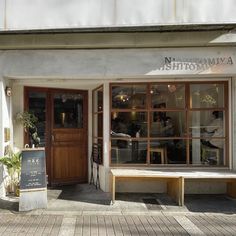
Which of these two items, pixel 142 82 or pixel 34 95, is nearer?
pixel 142 82

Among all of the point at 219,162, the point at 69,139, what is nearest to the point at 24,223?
the point at 69,139

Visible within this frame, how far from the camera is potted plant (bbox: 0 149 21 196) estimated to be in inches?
311

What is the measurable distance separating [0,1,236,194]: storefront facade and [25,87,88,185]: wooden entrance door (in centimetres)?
3

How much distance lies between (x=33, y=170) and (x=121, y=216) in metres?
2.07

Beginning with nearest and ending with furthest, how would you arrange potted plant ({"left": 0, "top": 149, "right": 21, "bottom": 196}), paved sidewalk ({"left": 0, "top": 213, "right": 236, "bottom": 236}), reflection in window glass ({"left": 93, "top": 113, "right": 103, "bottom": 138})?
paved sidewalk ({"left": 0, "top": 213, "right": 236, "bottom": 236}), potted plant ({"left": 0, "top": 149, "right": 21, "bottom": 196}), reflection in window glass ({"left": 93, "top": 113, "right": 103, "bottom": 138})

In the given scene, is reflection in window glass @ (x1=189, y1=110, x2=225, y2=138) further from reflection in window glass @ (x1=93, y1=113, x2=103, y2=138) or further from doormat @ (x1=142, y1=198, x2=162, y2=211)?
reflection in window glass @ (x1=93, y1=113, x2=103, y2=138)

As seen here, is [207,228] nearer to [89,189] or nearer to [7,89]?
[89,189]

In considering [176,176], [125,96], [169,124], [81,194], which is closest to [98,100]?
[125,96]

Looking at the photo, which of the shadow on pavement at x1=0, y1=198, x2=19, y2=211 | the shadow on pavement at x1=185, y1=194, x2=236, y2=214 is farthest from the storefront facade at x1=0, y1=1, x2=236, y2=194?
the shadow on pavement at x1=0, y1=198, x2=19, y2=211

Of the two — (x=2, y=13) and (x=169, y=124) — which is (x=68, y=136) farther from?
(x=2, y=13)

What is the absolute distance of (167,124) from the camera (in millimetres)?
9008

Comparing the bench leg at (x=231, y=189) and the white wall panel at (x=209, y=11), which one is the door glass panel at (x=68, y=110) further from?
the bench leg at (x=231, y=189)

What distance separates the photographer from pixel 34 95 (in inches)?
378

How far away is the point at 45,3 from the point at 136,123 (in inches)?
140
